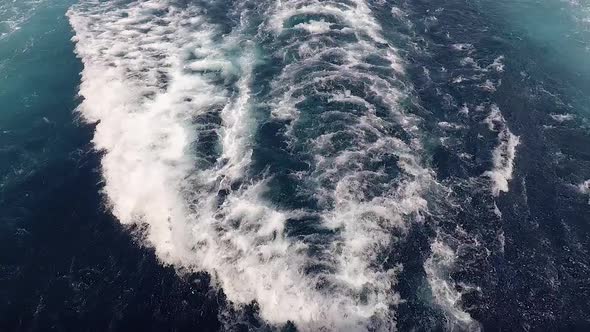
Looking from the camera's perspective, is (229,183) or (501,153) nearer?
(229,183)

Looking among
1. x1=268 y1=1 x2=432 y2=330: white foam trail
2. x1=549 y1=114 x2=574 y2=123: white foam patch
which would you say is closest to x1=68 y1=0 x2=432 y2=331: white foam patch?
x1=268 y1=1 x2=432 y2=330: white foam trail

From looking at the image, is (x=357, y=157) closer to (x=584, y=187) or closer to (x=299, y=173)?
(x=299, y=173)

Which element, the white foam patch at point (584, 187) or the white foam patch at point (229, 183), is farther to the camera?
the white foam patch at point (584, 187)

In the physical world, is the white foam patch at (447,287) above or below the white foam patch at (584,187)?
below

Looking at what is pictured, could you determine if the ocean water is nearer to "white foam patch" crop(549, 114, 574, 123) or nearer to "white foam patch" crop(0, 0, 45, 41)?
"white foam patch" crop(549, 114, 574, 123)

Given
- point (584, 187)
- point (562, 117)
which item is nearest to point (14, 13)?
point (562, 117)

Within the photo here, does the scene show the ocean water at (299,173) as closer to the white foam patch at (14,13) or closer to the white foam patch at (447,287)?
the white foam patch at (447,287)

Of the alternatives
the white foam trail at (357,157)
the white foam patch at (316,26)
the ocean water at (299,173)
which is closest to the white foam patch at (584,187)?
the ocean water at (299,173)

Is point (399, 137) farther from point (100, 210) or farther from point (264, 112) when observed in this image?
point (100, 210)
